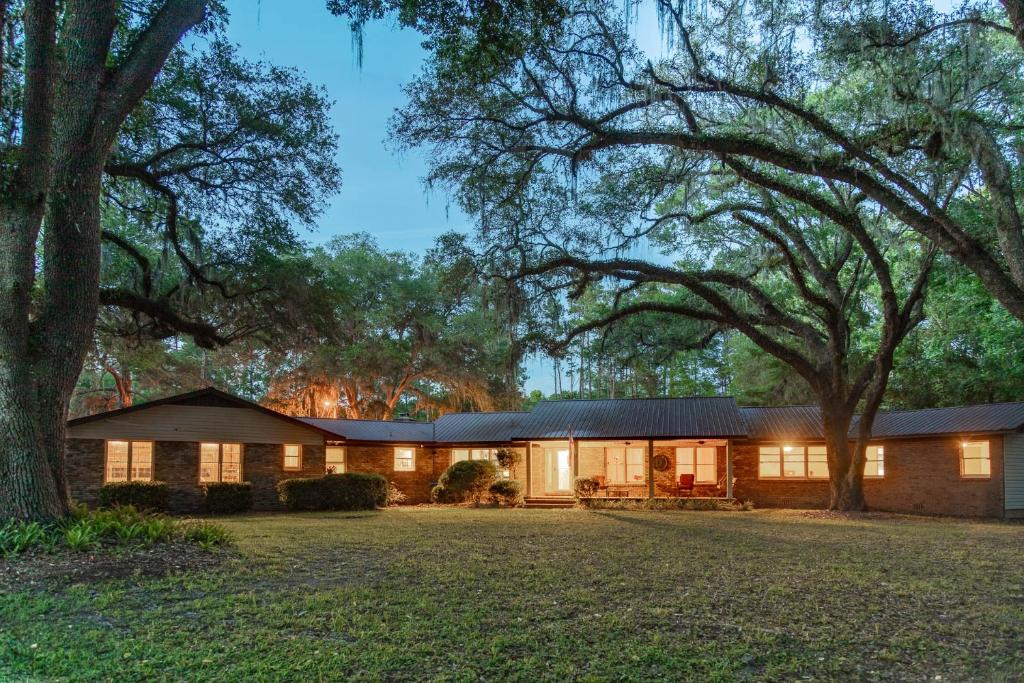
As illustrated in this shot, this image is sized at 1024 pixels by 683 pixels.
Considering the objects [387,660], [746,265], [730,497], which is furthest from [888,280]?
[387,660]

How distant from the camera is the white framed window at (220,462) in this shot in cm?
1841

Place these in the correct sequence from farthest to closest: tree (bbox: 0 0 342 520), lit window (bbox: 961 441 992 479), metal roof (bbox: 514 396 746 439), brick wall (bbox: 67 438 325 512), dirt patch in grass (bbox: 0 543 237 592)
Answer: metal roof (bbox: 514 396 746 439) → lit window (bbox: 961 441 992 479) → brick wall (bbox: 67 438 325 512) → tree (bbox: 0 0 342 520) → dirt patch in grass (bbox: 0 543 237 592)

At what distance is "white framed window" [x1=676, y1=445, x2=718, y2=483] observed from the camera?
73.1 feet

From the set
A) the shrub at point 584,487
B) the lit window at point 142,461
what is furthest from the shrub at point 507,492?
the lit window at point 142,461

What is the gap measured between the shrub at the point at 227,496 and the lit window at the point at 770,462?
14.9 meters

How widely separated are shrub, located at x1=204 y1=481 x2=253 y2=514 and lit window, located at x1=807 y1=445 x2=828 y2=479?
52.9 ft

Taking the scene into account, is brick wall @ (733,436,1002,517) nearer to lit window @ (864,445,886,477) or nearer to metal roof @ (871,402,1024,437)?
lit window @ (864,445,886,477)

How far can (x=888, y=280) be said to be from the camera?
1514 cm

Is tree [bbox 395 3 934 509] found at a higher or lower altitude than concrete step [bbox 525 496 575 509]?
higher

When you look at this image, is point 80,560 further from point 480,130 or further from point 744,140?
point 744,140

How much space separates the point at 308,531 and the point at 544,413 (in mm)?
11896

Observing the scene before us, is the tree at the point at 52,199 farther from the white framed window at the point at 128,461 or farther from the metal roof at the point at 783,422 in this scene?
the metal roof at the point at 783,422

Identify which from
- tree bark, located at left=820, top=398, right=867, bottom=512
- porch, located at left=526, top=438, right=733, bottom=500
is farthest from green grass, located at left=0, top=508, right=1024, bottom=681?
porch, located at left=526, top=438, right=733, bottom=500

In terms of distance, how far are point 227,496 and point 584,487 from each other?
9.98 m
